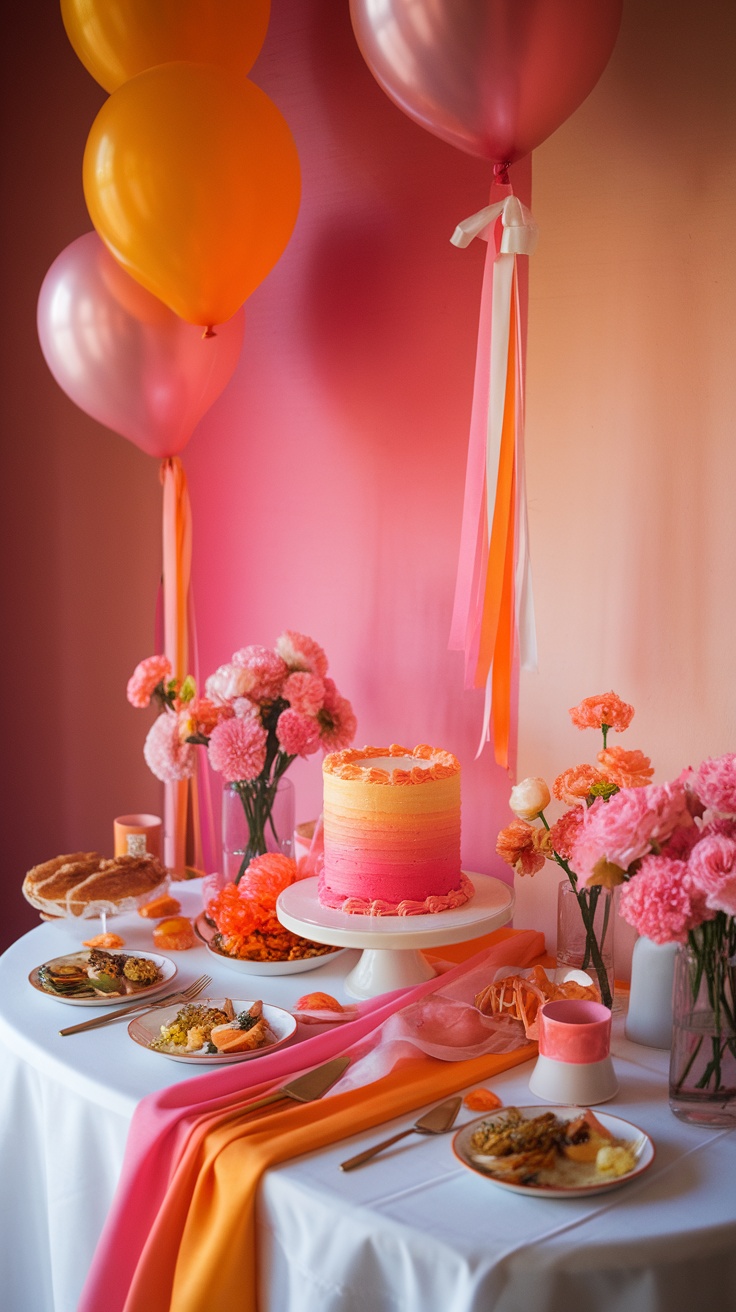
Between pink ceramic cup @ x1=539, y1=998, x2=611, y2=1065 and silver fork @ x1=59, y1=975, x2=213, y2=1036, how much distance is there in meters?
0.52

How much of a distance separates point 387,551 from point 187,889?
73 cm

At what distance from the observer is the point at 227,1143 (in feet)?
3.61

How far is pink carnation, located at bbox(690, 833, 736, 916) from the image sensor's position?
105 centimetres

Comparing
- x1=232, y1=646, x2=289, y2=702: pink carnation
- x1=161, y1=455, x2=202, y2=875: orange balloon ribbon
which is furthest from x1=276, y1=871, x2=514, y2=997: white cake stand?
x1=161, y1=455, x2=202, y2=875: orange balloon ribbon

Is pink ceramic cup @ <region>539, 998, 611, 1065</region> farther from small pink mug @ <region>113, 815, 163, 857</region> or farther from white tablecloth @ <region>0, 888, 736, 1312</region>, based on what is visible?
small pink mug @ <region>113, 815, 163, 857</region>

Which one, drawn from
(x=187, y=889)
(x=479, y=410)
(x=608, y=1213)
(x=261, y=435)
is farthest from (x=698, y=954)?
(x=261, y=435)

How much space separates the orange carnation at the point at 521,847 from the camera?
4.66 feet

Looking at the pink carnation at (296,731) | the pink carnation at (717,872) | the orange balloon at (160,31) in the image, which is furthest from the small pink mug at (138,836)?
the orange balloon at (160,31)

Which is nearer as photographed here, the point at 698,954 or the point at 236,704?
the point at 698,954

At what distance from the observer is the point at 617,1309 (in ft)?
3.14

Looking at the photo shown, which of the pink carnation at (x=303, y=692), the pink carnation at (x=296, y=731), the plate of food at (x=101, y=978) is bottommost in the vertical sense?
the plate of food at (x=101, y=978)

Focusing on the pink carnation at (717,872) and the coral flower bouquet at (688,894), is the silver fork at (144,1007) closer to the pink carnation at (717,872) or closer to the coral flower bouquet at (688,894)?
the coral flower bouquet at (688,894)

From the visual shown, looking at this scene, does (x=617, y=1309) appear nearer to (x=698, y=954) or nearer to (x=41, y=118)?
(x=698, y=954)

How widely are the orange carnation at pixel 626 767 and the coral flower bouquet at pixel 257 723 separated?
55 centimetres
